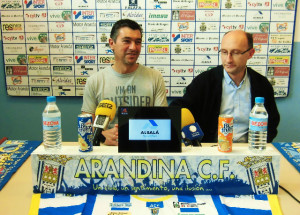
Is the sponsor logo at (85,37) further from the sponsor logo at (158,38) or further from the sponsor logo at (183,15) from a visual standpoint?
the sponsor logo at (183,15)

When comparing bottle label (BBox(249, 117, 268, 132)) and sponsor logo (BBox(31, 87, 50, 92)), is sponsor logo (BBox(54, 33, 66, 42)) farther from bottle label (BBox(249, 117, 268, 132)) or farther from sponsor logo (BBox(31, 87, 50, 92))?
bottle label (BBox(249, 117, 268, 132))

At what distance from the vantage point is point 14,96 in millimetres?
2883

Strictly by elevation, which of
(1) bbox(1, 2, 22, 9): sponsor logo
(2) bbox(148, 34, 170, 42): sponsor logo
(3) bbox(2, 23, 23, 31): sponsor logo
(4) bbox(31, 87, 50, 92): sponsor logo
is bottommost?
(4) bbox(31, 87, 50, 92): sponsor logo

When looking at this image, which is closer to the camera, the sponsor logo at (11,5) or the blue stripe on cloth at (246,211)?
the blue stripe on cloth at (246,211)

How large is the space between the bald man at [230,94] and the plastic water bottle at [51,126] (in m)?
1.03

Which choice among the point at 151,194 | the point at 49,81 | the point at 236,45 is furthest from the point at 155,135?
the point at 49,81

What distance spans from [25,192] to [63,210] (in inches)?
8.8

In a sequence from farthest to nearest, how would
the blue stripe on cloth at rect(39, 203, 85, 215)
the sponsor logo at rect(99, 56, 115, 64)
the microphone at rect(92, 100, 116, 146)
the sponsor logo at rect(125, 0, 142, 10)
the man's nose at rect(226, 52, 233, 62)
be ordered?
the sponsor logo at rect(99, 56, 115, 64)
the sponsor logo at rect(125, 0, 142, 10)
the man's nose at rect(226, 52, 233, 62)
the microphone at rect(92, 100, 116, 146)
the blue stripe on cloth at rect(39, 203, 85, 215)

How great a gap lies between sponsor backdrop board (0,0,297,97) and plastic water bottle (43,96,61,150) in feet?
5.41

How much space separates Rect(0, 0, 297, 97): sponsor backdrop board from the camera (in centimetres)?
263

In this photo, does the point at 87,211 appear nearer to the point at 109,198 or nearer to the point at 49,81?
the point at 109,198

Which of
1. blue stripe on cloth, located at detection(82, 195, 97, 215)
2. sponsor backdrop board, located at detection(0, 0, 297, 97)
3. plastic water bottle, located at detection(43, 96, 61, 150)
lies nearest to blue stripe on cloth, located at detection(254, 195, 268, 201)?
blue stripe on cloth, located at detection(82, 195, 97, 215)


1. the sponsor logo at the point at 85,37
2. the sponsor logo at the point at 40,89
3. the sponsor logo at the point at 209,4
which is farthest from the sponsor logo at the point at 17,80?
the sponsor logo at the point at 209,4

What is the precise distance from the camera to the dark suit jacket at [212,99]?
78.5 inches
